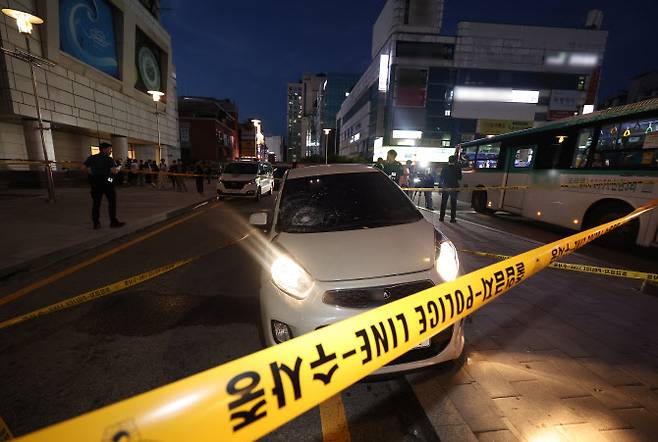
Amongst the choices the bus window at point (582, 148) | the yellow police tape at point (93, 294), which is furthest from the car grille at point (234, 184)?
the bus window at point (582, 148)

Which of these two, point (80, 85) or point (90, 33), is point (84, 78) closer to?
point (80, 85)

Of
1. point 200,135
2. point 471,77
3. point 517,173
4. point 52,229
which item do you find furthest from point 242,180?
point 471,77

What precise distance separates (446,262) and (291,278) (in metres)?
1.27

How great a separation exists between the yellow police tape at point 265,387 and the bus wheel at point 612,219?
7060mm

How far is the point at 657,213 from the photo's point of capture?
5562mm

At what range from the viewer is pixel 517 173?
32.7ft

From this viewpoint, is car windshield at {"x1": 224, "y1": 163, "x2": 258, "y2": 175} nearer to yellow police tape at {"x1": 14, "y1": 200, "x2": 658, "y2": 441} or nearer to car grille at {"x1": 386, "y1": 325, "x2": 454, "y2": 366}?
Result: car grille at {"x1": 386, "y1": 325, "x2": 454, "y2": 366}

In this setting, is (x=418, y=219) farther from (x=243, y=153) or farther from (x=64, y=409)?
(x=243, y=153)

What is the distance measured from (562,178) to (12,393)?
1032 centimetres

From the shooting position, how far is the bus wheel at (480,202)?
11.6 m

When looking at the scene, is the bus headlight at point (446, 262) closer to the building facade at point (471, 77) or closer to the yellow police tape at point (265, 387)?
the yellow police tape at point (265, 387)

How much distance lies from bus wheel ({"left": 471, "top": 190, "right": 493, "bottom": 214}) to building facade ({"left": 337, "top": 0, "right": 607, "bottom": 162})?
33108 millimetres

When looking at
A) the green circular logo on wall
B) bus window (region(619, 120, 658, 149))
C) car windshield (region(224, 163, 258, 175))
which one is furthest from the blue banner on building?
bus window (region(619, 120, 658, 149))

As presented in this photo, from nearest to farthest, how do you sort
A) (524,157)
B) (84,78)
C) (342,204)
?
(342,204) < (524,157) < (84,78)
